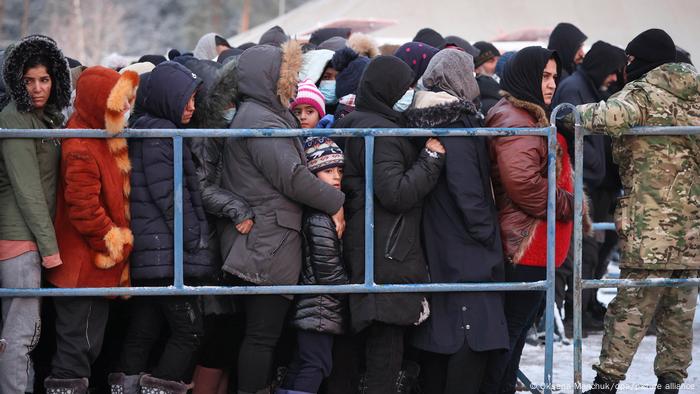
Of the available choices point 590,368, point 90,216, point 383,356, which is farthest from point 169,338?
point 590,368

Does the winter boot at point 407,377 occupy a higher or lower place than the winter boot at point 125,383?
lower

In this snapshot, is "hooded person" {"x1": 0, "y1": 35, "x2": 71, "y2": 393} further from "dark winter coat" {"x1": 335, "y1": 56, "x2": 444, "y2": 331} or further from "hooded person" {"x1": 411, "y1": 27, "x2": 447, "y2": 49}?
"hooded person" {"x1": 411, "y1": 27, "x2": 447, "y2": 49}

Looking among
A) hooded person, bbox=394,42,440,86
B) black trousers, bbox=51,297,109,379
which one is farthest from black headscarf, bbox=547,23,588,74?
black trousers, bbox=51,297,109,379

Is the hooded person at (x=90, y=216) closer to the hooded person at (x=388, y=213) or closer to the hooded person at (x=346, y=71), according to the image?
the hooded person at (x=388, y=213)

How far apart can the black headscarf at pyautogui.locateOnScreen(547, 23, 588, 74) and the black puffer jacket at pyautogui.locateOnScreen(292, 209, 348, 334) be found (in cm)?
401

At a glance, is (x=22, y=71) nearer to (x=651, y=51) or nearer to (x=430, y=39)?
(x=651, y=51)

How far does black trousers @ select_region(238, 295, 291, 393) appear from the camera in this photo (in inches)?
197

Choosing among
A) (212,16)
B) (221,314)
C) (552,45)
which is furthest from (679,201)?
(212,16)

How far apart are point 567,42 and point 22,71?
483cm

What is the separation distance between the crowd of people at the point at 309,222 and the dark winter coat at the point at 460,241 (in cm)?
1

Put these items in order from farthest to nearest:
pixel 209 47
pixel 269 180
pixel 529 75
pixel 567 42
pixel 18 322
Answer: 1. pixel 567 42
2. pixel 209 47
3. pixel 529 75
4. pixel 269 180
5. pixel 18 322

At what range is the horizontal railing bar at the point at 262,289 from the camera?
190 inches

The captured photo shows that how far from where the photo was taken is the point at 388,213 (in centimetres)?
508

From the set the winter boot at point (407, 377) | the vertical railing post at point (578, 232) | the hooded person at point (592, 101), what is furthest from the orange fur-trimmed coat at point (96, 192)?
the hooded person at point (592, 101)
